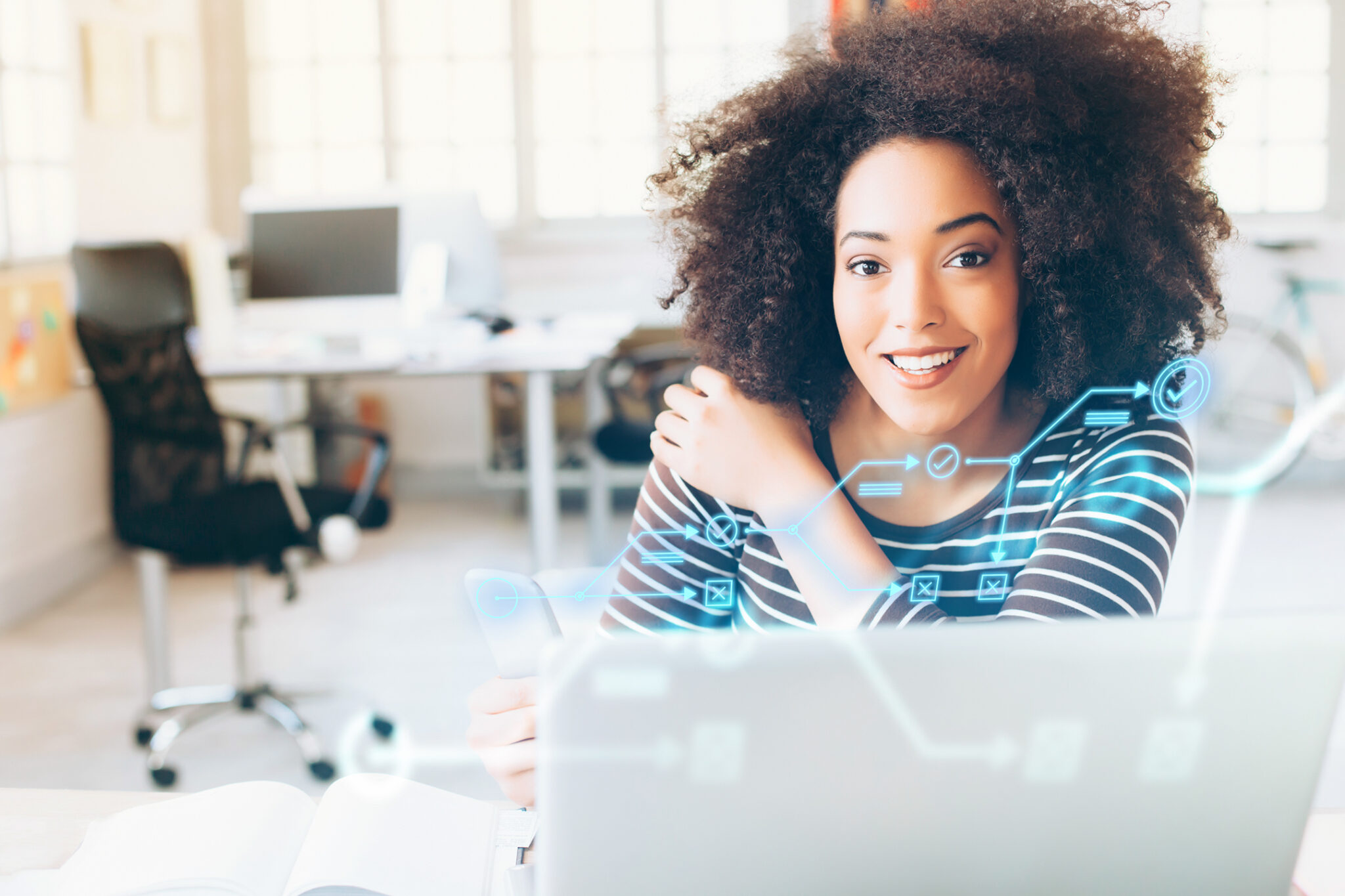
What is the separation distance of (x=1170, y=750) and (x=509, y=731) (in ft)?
1.11

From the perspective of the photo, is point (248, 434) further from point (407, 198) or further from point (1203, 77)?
point (1203, 77)

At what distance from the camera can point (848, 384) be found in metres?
0.66

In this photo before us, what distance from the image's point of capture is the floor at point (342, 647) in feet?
6.74

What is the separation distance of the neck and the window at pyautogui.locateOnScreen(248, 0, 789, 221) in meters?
3.38

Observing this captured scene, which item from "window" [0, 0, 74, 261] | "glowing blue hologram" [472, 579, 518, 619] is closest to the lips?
"glowing blue hologram" [472, 579, 518, 619]

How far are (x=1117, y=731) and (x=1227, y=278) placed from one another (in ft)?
1.74

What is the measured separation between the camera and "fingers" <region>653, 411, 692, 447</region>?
63 cm

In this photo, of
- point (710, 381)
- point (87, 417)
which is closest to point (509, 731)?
point (710, 381)

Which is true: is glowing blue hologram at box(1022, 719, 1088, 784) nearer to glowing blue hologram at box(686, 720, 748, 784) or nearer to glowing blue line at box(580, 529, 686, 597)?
glowing blue hologram at box(686, 720, 748, 784)

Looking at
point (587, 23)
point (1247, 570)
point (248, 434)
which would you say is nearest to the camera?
point (248, 434)

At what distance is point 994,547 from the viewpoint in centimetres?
64

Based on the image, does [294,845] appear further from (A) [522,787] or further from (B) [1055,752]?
(B) [1055,752]

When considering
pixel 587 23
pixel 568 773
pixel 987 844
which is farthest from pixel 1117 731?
pixel 587 23

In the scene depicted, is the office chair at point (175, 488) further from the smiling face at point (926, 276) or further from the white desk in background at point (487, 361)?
the smiling face at point (926, 276)
